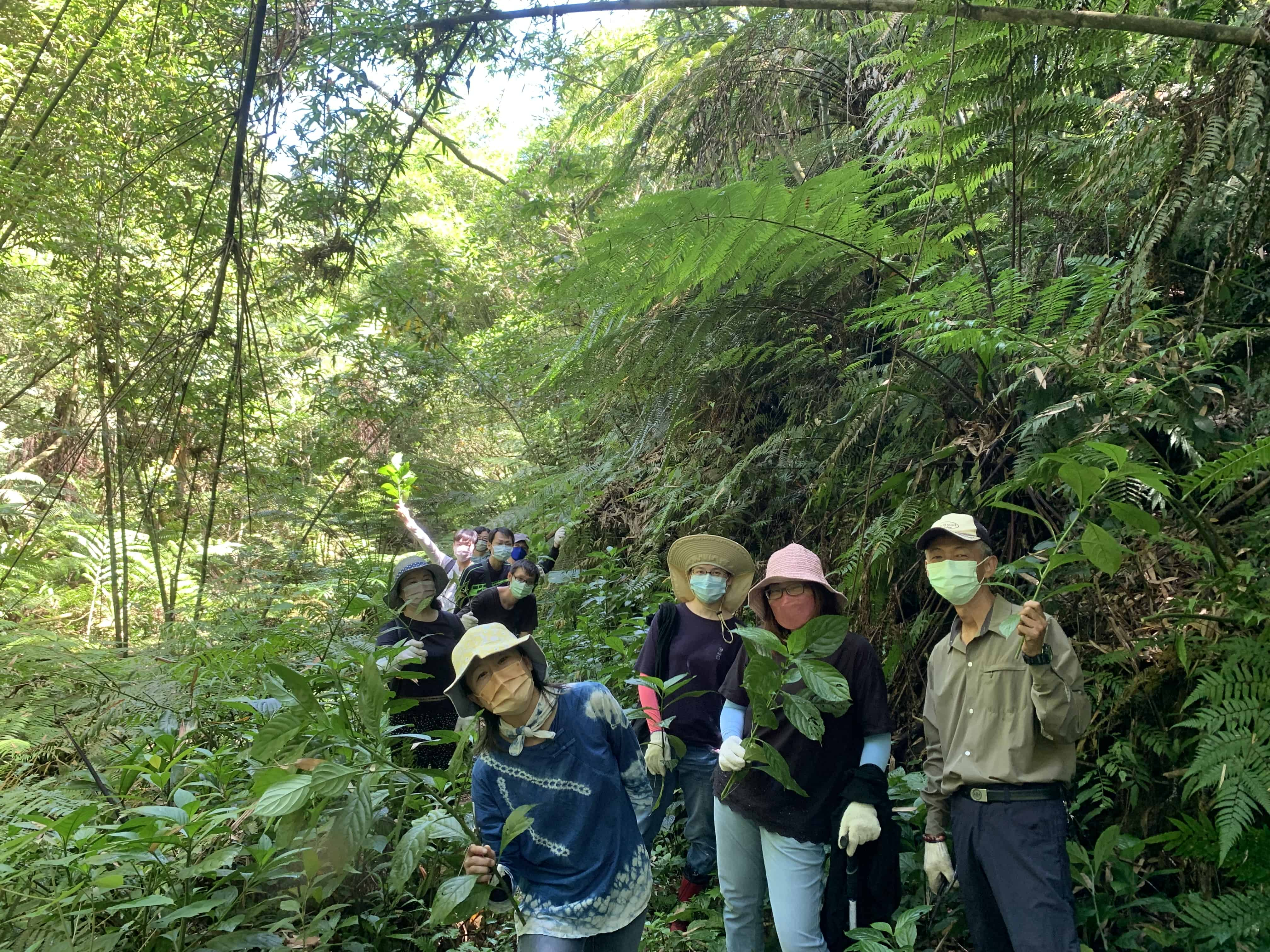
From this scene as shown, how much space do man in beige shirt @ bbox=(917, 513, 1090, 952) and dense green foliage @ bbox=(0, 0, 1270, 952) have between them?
0.71ft

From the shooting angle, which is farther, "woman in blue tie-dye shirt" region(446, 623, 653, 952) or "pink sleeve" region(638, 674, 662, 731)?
"pink sleeve" region(638, 674, 662, 731)

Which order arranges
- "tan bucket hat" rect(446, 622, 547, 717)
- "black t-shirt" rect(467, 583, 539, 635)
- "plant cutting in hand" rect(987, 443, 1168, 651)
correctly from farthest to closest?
"black t-shirt" rect(467, 583, 539, 635), "tan bucket hat" rect(446, 622, 547, 717), "plant cutting in hand" rect(987, 443, 1168, 651)

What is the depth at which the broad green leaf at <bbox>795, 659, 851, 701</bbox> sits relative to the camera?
229cm

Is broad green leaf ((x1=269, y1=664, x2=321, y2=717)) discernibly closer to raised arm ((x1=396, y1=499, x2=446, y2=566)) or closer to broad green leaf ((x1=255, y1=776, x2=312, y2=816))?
broad green leaf ((x1=255, y1=776, x2=312, y2=816))

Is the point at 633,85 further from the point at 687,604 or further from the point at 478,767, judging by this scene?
the point at 478,767

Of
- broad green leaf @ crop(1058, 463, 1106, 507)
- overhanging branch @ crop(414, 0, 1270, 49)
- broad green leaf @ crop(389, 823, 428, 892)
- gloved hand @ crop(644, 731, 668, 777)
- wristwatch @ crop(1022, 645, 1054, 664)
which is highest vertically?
overhanging branch @ crop(414, 0, 1270, 49)

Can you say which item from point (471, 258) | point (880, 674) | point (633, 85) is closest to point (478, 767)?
point (880, 674)

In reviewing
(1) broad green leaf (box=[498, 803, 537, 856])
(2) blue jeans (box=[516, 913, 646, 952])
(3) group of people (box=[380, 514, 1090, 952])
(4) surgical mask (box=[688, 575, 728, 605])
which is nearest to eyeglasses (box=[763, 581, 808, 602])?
(3) group of people (box=[380, 514, 1090, 952])

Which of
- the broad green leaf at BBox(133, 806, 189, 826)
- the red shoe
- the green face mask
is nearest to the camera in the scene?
the broad green leaf at BBox(133, 806, 189, 826)

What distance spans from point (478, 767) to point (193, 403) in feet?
16.6

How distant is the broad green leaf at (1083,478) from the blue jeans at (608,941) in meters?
1.83

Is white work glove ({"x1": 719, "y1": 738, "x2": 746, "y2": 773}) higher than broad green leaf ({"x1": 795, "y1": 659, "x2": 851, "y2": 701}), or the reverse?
broad green leaf ({"x1": 795, "y1": 659, "x2": 851, "y2": 701})

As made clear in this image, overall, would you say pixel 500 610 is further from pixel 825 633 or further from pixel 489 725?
pixel 825 633

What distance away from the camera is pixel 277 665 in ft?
5.74
